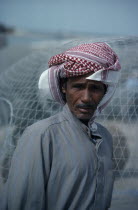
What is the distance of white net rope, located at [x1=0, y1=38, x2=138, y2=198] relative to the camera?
6.67ft

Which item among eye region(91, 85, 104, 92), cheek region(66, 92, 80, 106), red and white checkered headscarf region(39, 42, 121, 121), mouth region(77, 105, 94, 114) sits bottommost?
mouth region(77, 105, 94, 114)

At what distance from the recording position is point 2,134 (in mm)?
2617

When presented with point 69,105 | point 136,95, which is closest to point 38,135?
point 69,105

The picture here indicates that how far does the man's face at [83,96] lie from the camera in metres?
1.20

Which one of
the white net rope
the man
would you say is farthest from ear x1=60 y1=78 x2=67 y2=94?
the white net rope

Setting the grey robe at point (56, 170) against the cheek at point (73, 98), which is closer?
the grey robe at point (56, 170)

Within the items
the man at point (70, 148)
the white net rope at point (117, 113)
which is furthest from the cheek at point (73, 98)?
the white net rope at point (117, 113)

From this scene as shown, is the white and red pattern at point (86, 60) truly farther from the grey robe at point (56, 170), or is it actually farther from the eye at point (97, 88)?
the grey robe at point (56, 170)

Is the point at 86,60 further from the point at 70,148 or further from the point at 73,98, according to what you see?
the point at 70,148

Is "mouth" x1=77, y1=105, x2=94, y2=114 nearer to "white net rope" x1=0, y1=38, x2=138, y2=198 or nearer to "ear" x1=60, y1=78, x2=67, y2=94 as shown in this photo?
"ear" x1=60, y1=78, x2=67, y2=94

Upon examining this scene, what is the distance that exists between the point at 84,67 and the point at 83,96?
0.36 feet

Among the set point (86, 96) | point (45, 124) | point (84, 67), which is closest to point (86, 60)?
point (84, 67)

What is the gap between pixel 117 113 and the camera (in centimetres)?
216

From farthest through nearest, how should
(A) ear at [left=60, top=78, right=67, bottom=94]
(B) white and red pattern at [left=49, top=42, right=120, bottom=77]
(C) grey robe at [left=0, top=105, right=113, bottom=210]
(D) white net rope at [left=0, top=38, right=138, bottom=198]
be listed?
(D) white net rope at [left=0, top=38, right=138, bottom=198], (A) ear at [left=60, top=78, right=67, bottom=94], (B) white and red pattern at [left=49, top=42, right=120, bottom=77], (C) grey robe at [left=0, top=105, right=113, bottom=210]
